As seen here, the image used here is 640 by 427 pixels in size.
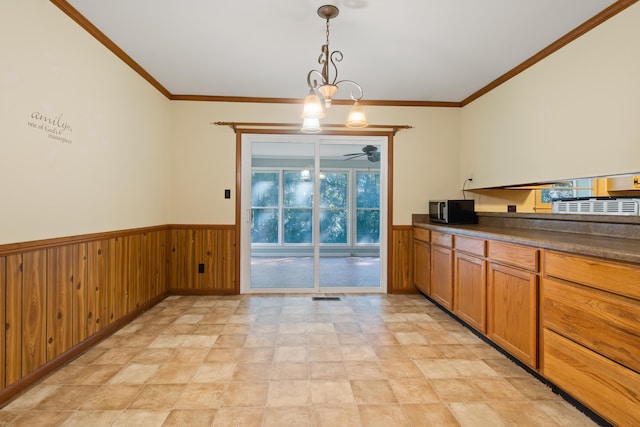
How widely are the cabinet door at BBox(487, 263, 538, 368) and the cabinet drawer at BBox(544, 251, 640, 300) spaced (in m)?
0.19

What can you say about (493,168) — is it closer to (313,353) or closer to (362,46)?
(362,46)

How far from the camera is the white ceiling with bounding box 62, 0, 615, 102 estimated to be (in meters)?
2.29

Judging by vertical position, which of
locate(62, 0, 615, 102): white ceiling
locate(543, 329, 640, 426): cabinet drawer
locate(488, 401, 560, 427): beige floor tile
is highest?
locate(62, 0, 615, 102): white ceiling

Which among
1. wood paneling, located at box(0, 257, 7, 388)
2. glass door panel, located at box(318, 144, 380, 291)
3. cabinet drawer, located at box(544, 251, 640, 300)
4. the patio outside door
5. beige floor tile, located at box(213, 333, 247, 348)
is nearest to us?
cabinet drawer, located at box(544, 251, 640, 300)

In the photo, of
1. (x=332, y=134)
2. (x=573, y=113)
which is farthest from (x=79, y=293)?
(x=573, y=113)

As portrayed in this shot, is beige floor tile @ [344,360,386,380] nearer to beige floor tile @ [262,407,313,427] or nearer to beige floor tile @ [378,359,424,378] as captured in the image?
beige floor tile @ [378,359,424,378]

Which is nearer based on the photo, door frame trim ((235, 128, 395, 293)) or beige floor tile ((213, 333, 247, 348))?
beige floor tile ((213, 333, 247, 348))

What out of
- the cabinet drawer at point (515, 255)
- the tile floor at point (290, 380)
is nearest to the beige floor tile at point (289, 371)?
the tile floor at point (290, 380)

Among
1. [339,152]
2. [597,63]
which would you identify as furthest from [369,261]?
[597,63]

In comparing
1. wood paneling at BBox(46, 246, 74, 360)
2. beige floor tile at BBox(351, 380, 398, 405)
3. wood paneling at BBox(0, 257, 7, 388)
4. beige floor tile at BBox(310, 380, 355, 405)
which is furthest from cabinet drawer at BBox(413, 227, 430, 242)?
wood paneling at BBox(0, 257, 7, 388)

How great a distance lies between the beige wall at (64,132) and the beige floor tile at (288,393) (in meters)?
1.70

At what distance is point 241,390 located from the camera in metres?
2.03

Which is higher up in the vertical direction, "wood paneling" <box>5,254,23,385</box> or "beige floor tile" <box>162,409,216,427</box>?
"wood paneling" <box>5,254,23,385</box>

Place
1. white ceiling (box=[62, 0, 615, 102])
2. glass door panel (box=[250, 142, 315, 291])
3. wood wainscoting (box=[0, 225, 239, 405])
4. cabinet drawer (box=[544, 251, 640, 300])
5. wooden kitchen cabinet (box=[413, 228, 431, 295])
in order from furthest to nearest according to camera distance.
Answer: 1. glass door panel (box=[250, 142, 315, 291])
2. wooden kitchen cabinet (box=[413, 228, 431, 295])
3. white ceiling (box=[62, 0, 615, 102])
4. wood wainscoting (box=[0, 225, 239, 405])
5. cabinet drawer (box=[544, 251, 640, 300])
